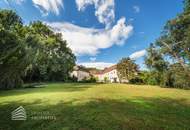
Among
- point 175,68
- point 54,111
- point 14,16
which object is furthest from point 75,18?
point 54,111

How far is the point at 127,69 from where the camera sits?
47.6 metres

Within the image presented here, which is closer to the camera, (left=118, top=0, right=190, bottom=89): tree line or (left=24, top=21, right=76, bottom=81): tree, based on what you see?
(left=118, top=0, right=190, bottom=89): tree line

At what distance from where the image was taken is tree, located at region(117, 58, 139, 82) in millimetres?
47031

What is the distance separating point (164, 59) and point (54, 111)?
2325 centimetres

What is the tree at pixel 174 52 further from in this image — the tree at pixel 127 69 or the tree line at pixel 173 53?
the tree at pixel 127 69

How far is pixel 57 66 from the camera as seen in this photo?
125ft

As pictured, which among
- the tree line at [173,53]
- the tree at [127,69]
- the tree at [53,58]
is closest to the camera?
the tree line at [173,53]

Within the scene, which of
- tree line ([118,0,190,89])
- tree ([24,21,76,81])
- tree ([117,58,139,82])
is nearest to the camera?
tree line ([118,0,190,89])

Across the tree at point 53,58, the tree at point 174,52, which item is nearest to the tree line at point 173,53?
the tree at point 174,52

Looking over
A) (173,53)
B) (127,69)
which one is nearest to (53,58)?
(127,69)

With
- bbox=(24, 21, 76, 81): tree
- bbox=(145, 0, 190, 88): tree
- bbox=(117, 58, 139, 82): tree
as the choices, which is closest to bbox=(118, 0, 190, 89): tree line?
bbox=(145, 0, 190, 88): tree

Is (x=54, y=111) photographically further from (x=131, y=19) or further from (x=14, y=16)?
(x=14, y=16)

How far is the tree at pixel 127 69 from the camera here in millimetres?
47031

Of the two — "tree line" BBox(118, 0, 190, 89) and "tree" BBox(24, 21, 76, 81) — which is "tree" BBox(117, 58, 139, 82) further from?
"tree line" BBox(118, 0, 190, 89)
